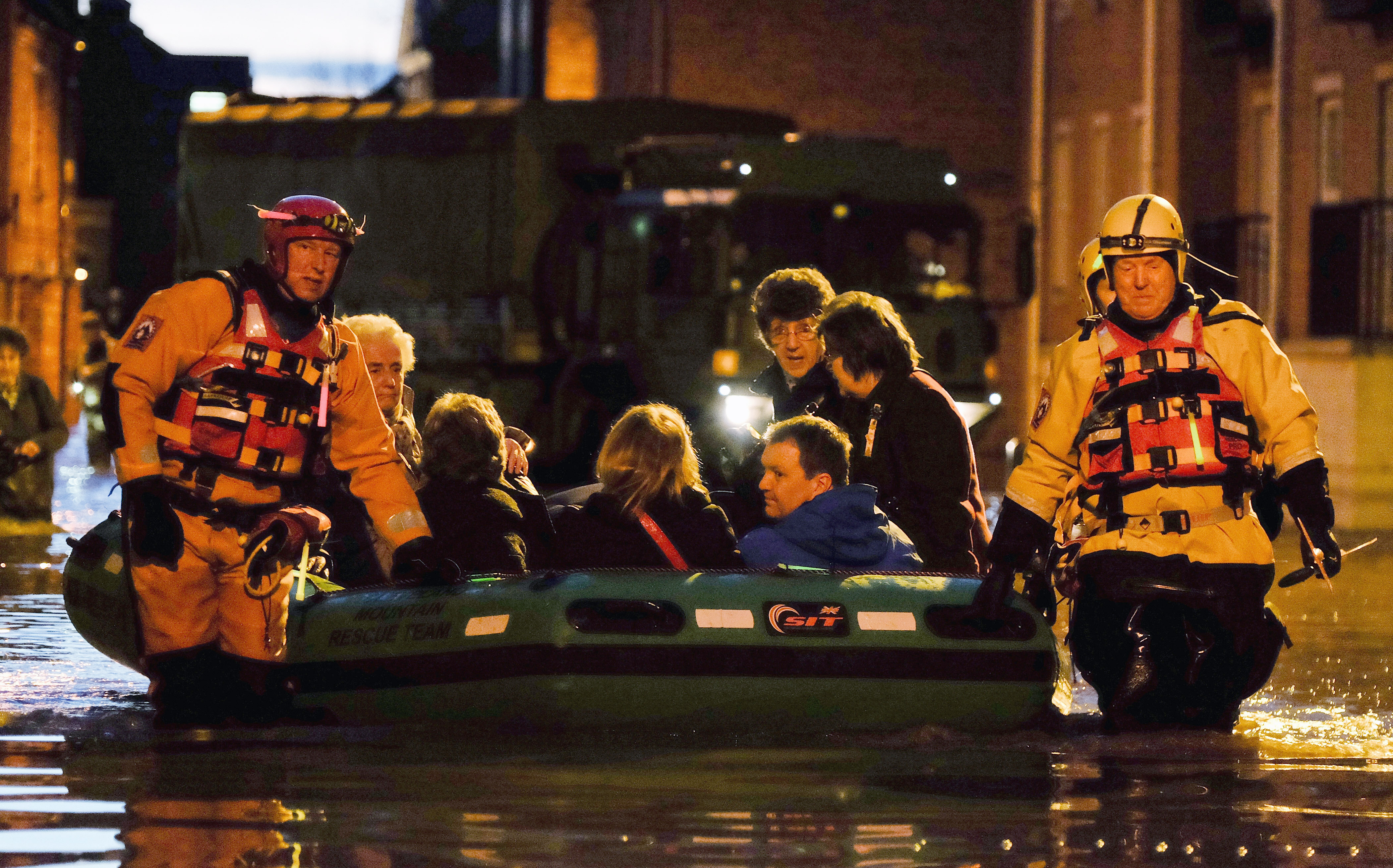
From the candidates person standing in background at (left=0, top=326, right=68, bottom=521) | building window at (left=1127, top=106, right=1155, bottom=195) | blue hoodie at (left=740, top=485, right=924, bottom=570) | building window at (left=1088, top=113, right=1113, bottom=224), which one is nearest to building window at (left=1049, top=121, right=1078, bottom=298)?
building window at (left=1088, top=113, right=1113, bottom=224)

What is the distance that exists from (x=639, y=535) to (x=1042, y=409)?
1385 mm

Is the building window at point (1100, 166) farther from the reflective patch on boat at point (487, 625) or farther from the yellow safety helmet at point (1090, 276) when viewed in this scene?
the reflective patch on boat at point (487, 625)

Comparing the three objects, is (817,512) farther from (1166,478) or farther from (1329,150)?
(1329,150)

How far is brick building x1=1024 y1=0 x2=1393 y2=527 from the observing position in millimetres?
20516

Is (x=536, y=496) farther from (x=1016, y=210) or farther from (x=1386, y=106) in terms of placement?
(x=1386, y=106)

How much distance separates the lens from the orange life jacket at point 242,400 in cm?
800

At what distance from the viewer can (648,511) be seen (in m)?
8.52

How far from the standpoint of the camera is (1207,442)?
793cm

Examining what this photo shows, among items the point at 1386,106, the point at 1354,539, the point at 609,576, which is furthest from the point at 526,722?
the point at 1386,106

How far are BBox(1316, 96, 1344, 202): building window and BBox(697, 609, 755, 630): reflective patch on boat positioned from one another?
16.0 meters

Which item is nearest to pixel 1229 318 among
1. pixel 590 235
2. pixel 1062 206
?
pixel 590 235

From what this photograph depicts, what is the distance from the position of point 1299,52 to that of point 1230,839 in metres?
17.7

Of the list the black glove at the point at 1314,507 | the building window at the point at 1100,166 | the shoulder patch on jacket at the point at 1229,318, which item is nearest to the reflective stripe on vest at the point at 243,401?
the shoulder patch on jacket at the point at 1229,318

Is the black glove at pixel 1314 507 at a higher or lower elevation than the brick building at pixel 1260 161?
lower
